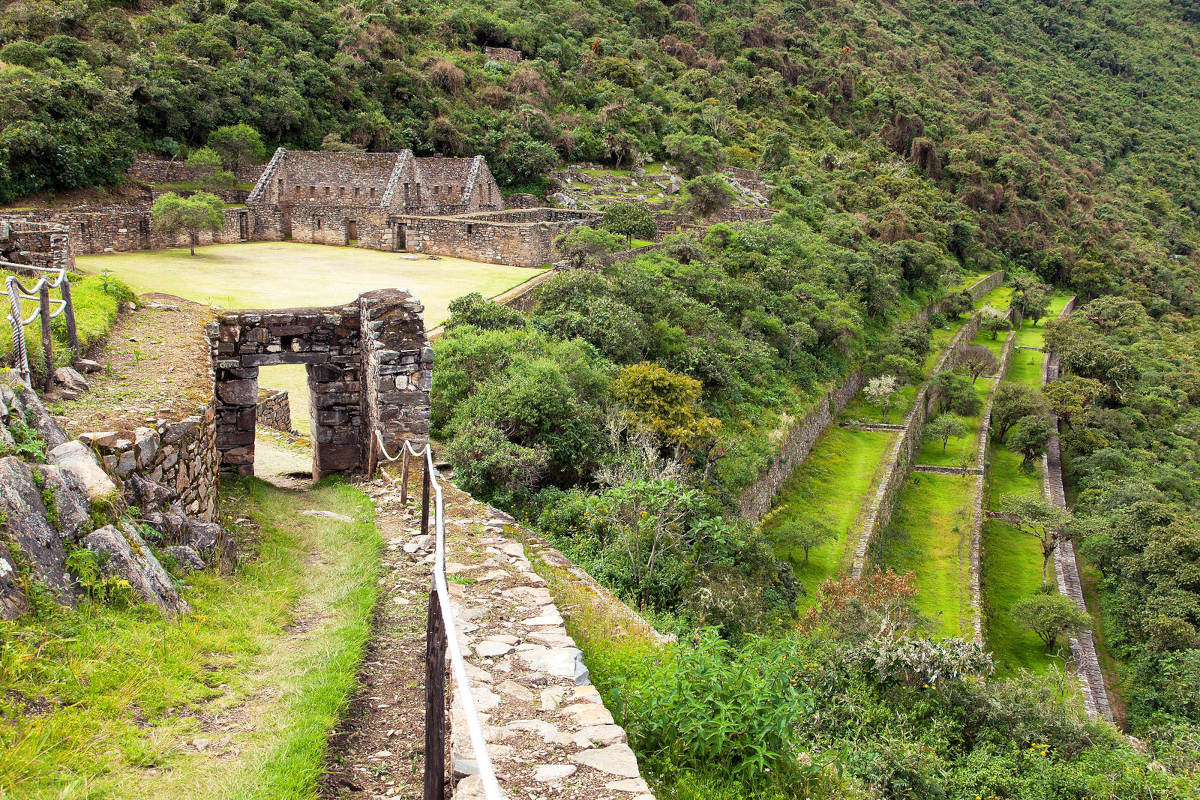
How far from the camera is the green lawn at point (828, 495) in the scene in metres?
23.3

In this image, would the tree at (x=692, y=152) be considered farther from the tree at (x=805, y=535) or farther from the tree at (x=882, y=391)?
the tree at (x=805, y=535)

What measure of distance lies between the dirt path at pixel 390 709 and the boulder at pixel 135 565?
1.34 m

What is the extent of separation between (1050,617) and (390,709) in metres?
23.5

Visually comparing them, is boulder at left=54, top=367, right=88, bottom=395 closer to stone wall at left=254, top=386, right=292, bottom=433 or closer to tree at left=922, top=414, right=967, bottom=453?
stone wall at left=254, top=386, right=292, bottom=433

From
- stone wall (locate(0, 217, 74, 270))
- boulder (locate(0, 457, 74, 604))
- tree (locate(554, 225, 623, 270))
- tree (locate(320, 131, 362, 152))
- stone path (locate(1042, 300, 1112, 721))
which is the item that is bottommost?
stone path (locate(1042, 300, 1112, 721))

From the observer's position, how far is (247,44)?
44312mm

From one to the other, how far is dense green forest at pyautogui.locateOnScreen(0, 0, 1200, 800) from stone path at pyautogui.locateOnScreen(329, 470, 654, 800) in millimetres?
504

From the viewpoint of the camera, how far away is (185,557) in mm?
6332

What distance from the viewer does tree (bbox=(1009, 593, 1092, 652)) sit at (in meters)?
23.6

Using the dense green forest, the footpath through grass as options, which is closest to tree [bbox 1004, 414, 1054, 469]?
the dense green forest

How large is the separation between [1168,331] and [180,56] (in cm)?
6189

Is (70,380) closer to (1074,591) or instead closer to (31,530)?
(31,530)

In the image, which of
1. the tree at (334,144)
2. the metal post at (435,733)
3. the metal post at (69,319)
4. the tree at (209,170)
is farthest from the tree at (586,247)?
the metal post at (435,733)

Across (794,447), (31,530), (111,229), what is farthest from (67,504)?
(794,447)
